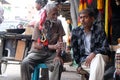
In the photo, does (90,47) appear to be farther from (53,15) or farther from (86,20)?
(53,15)

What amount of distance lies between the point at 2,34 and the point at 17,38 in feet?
1.24

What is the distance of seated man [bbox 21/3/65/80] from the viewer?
602 cm

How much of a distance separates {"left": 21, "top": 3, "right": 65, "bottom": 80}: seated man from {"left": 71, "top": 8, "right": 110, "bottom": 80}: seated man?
468 millimetres

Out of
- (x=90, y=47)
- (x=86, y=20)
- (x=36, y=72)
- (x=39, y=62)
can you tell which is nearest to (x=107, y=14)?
(x=86, y=20)

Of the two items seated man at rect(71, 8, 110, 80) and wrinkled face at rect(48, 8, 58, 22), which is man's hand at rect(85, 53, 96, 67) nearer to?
seated man at rect(71, 8, 110, 80)

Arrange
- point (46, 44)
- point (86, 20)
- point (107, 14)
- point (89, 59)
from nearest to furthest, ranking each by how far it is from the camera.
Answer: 1. point (89, 59)
2. point (86, 20)
3. point (107, 14)
4. point (46, 44)

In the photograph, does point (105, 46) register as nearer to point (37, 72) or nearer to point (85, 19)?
point (85, 19)

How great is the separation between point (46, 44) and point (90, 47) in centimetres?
101

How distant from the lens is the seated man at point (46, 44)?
602 centimetres

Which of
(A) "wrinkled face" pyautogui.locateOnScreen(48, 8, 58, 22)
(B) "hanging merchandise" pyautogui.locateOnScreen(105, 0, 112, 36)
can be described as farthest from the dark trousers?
(B) "hanging merchandise" pyautogui.locateOnScreen(105, 0, 112, 36)

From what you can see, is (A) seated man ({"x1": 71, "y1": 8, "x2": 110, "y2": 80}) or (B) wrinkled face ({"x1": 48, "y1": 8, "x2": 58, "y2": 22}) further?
(B) wrinkled face ({"x1": 48, "y1": 8, "x2": 58, "y2": 22})

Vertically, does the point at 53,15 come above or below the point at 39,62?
above

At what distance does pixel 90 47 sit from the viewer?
5473 mm

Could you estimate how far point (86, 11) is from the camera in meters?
5.50
